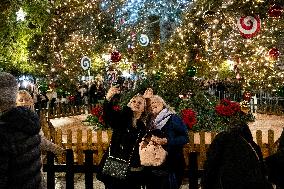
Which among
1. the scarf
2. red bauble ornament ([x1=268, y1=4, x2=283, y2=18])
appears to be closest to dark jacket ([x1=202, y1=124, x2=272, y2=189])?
the scarf

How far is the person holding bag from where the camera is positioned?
496cm

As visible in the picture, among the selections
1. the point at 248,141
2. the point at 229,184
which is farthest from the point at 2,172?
the point at 248,141

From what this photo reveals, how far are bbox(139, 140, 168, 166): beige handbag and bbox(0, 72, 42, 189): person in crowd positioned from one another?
1.66 meters

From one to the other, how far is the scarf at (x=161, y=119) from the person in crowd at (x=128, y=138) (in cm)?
15

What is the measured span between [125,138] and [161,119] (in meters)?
0.54

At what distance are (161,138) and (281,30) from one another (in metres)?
15.8

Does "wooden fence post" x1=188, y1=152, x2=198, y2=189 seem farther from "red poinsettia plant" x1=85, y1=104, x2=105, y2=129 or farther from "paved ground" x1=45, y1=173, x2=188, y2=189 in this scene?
"red poinsettia plant" x1=85, y1=104, x2=105, y2=129

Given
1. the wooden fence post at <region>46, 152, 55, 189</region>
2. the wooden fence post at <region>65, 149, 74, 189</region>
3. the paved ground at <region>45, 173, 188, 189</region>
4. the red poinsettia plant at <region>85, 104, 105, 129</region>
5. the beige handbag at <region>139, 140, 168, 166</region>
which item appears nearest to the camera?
the beige handbag at <region>139, 140, 168, 166</region>

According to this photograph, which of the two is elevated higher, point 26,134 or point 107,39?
point 107,39

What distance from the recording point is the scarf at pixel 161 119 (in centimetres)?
530

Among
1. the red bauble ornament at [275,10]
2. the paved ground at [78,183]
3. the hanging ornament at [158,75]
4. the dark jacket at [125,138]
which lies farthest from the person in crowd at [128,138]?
the red bauble ornament at [275,10]

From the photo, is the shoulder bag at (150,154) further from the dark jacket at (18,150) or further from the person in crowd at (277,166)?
the dark jacket at (18,150)

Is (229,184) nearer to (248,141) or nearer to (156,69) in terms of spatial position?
(248,141)

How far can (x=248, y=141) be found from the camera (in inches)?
146
